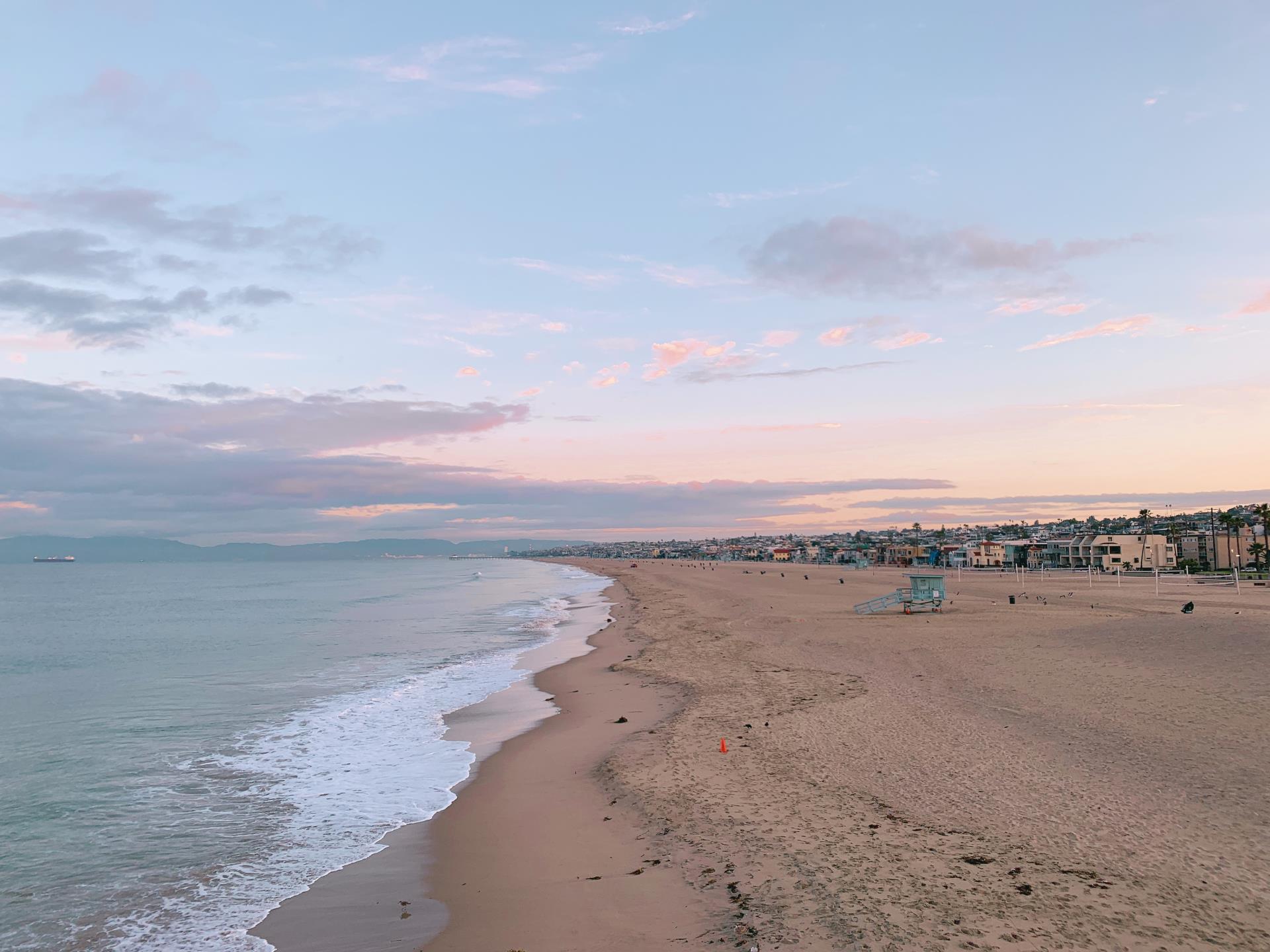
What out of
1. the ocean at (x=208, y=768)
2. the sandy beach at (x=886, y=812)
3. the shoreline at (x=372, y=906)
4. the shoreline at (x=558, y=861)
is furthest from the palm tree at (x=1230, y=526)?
the shoreline at (x=372, y=906)

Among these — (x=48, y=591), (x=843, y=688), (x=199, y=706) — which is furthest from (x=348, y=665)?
(x=48, y=591)

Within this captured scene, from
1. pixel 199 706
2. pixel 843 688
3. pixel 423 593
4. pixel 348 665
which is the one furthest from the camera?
pixel 423 593

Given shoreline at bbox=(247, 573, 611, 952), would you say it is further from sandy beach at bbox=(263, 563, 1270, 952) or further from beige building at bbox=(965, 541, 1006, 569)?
beige building at bbox=(965, 541, 1006, 569)

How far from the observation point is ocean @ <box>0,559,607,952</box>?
8547 mm

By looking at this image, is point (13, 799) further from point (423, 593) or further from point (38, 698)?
point (423, 593)

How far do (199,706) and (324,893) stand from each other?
14664 millimetres

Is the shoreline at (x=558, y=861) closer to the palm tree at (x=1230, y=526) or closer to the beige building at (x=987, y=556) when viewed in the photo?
the palm tree at (x=1230, y=526)

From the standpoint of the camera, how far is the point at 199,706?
20.4 meters

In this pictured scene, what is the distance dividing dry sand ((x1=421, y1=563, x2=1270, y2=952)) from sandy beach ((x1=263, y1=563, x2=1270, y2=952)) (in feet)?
0.12

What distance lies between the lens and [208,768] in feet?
46.2

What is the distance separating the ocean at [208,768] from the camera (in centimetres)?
855

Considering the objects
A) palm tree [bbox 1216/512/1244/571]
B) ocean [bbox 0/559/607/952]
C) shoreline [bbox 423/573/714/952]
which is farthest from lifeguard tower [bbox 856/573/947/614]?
palm tree [bbox 1216/512/1244/571]

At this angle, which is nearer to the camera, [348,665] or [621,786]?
[621,786]

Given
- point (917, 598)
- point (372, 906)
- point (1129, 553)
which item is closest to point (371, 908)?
point (372, 906)
